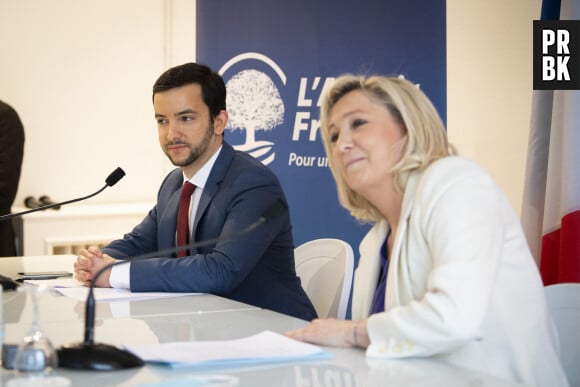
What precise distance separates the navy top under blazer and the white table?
4.5 inches

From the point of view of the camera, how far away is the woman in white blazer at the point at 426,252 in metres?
1.90

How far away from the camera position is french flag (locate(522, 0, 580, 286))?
Result: 11.3 feet

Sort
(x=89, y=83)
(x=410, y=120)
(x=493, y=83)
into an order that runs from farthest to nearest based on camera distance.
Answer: (x=89, y=83), (x=493, y=83), (x=410, y=120)

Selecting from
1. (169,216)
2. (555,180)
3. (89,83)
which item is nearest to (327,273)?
(169,216)

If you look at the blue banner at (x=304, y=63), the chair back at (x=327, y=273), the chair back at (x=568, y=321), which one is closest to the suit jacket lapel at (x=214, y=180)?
the chair back at (x=327, y=273)

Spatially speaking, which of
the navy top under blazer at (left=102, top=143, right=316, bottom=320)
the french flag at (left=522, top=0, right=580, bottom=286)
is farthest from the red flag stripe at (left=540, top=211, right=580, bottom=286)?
the navy top under blazer at (left=102, top=143, right=316, bottom=320)

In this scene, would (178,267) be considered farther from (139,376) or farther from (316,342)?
(139,376)

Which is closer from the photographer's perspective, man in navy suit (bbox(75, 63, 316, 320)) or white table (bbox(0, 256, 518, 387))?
white table (bbox(0, 256, 518, 387))

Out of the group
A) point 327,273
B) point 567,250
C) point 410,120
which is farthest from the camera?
point 567,250

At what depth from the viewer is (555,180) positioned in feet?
11.7

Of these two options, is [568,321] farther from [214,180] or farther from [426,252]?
[214,180]

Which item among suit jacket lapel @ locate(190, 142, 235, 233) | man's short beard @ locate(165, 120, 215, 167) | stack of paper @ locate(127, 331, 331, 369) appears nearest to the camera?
→ stack of paper @ locate(127, 331, 331, 369)

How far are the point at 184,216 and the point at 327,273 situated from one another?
22.7 inches

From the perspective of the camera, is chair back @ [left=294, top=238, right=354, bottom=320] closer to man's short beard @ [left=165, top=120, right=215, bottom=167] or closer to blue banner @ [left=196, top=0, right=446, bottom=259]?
man's short beard @ [left=165, top=120, right=215, bottom=167]
